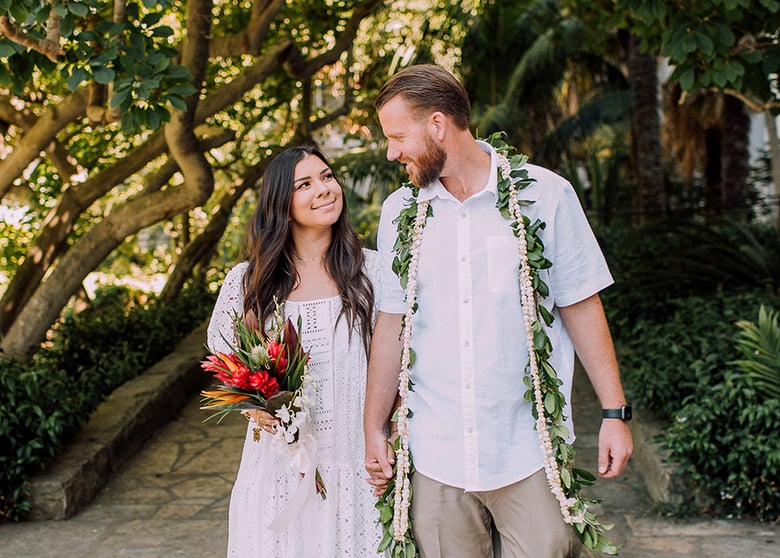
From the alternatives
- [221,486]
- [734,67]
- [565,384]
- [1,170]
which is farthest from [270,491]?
[1,170]

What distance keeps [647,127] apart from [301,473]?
1051 centimetres

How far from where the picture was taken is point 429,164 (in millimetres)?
2736

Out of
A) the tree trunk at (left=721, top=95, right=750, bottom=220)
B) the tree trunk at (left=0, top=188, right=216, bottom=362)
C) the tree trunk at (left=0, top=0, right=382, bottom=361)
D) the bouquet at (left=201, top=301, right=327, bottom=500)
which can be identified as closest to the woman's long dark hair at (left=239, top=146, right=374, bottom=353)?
the bouquet at (left=201, top=301, right=327, bottom=500)

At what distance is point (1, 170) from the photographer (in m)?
7.05

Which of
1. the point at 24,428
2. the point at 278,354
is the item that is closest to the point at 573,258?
the point at 278,354

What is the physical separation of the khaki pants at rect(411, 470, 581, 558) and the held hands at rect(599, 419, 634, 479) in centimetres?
19

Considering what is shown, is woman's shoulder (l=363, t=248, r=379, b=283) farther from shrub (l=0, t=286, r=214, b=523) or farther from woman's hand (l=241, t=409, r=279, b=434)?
shrub (l=0, t=286, r=214, b=523)

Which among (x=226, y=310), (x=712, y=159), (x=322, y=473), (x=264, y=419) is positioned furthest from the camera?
(x=712, y=159)

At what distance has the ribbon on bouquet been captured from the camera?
119 inches

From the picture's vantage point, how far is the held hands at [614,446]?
8.93 feet

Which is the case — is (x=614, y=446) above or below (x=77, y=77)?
below

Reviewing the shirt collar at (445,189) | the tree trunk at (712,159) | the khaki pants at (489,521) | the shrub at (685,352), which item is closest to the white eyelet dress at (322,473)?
the khaki pants at (489,521)

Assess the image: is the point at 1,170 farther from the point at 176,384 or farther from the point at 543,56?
the point at 543,56

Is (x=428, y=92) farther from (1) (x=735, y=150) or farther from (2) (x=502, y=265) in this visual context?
(1) (x=735, y=150)
